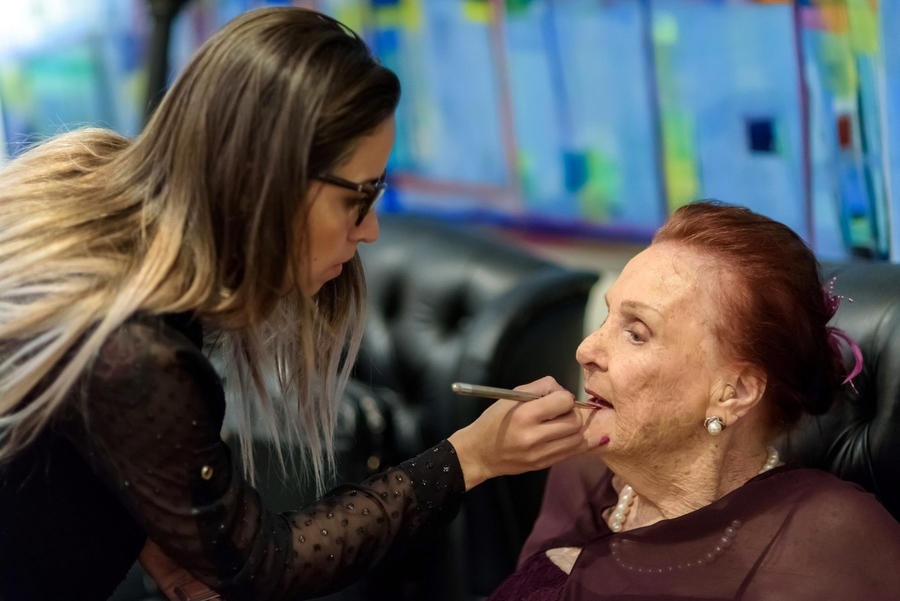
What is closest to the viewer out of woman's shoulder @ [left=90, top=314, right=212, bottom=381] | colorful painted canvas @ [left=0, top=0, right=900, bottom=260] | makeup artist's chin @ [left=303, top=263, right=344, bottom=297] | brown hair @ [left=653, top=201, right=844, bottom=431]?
woman's shoulder @ [left=90, top=314, right=212, bottom=381]

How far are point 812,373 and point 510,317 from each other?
0.74 m

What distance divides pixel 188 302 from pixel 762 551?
2.54 ft

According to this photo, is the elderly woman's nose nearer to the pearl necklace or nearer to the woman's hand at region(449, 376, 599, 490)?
the woman's hand at region(449, 376, 599, 490)

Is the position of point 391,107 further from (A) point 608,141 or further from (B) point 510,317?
(A) point 608,141

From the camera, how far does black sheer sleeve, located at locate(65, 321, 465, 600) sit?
1116mm

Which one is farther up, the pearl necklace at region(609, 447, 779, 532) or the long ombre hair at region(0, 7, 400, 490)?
the long ombre hair at region(0, 7, 400, 490)

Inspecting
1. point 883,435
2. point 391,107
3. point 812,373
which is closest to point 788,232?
point 812,373

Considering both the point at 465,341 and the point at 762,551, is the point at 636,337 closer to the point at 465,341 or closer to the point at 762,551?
the point at 762,551

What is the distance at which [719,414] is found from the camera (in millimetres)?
1400

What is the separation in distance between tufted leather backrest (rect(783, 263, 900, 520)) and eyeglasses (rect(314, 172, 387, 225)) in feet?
2.47

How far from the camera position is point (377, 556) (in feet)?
4.25

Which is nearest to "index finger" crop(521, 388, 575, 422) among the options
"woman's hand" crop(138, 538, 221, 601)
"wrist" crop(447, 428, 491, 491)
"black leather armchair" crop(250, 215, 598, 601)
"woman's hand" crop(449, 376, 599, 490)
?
"woman's hand" crop(449, 376, 599, 490)

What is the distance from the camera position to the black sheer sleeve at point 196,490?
3.66ft

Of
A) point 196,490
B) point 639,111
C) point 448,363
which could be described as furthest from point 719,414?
point 639,111
